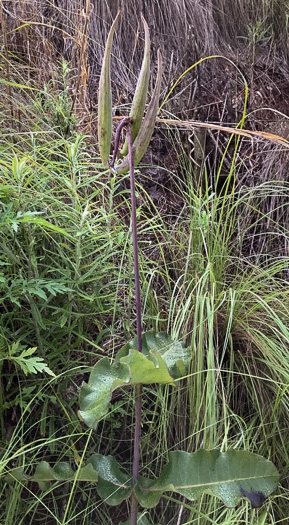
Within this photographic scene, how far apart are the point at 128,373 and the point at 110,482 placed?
223mm

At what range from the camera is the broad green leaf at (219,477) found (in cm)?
73

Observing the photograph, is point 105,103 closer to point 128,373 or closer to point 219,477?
point 128,373

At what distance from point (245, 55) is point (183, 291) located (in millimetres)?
1837

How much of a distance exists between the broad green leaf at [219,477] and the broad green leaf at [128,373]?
147mm

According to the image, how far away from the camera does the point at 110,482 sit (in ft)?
2.61

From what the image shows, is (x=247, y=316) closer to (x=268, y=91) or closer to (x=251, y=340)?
(x=251, y=340)

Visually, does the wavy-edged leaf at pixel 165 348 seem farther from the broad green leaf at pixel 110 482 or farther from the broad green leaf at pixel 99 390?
the broad green leaf at pixel 110 482

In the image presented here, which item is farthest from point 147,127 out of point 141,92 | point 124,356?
point 124,356

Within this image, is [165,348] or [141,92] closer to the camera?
[141,92]

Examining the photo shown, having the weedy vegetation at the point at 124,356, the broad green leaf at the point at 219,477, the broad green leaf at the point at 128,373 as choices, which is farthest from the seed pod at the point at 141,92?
the broad green leaf at the point at 219,477

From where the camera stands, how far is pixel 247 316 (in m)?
1.20

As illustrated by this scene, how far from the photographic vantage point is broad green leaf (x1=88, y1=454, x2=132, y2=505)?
30.4 inches

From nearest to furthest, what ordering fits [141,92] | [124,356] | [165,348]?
1. [141,92]
2. [124,356]
3. [165,348]

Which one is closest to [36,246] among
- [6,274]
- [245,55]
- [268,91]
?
[6,274]
